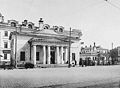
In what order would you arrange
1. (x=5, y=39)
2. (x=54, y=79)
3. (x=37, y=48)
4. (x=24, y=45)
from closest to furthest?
(x=54, y=79), (x=24, y=45), (x=37, y=48), (x=5, y=39)

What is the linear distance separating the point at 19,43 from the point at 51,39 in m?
7.24

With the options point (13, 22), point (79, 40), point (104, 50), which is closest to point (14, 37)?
point (13, 22)

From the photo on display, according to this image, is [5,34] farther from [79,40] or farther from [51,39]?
[79,40]

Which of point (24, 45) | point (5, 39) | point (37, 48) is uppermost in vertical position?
point (5, 39)

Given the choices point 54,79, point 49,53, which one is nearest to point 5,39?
point 49,53

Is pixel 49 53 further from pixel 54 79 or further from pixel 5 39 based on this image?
pixel 54 79

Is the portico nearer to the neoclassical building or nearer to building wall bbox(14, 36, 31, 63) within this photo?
the neoclassical building

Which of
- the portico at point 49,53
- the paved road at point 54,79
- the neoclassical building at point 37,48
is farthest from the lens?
the portico at point 49,53

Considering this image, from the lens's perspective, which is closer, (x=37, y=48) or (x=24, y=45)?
(x=24, y=45)

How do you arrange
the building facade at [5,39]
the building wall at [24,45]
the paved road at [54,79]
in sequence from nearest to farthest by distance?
the paved road at [54,79], the building wall at [24,45], the building facade at [5,39]

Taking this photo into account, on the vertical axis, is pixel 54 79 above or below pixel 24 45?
below

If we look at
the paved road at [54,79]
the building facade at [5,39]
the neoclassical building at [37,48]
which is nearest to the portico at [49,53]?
the neoclassical building at [37,48]

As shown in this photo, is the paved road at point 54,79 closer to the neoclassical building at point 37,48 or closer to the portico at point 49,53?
the neoclassical building at point 37,48

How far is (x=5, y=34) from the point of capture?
5716cm
